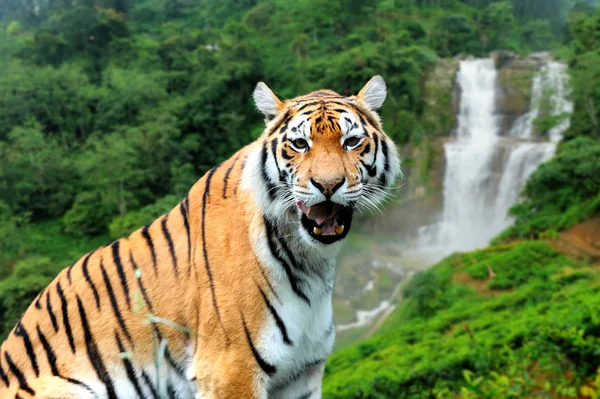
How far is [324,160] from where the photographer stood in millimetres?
1937

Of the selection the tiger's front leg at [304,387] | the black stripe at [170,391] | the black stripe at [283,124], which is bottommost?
the tiger's front leg at [304,387]

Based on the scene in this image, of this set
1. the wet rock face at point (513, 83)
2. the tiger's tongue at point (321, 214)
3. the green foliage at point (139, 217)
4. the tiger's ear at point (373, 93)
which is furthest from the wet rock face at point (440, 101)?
the tiger's tongue at point (321, 214)

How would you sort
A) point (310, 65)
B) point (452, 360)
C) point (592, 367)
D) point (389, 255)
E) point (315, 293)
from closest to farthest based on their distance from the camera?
1. point (315, 293)
2. point (592, 367)
3. point (452, 360)
4. point (389, 255)
5. point (310, 65)

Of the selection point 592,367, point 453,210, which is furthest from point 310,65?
point 592,367

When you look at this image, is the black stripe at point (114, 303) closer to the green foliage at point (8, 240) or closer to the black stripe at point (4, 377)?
the black stripe at point (4, 377)

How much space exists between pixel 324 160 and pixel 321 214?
0.18m

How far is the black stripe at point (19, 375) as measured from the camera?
7.11 ft

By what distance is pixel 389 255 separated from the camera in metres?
19.2

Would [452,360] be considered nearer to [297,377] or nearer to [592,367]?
[592,367]

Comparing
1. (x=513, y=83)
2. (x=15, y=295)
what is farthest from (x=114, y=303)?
(x=513, y=83)

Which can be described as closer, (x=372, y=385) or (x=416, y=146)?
(x=372, y=385)

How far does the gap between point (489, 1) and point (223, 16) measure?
1683 centimetres

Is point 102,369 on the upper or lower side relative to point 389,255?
upper

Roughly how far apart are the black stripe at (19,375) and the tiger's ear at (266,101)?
4.34 ft
